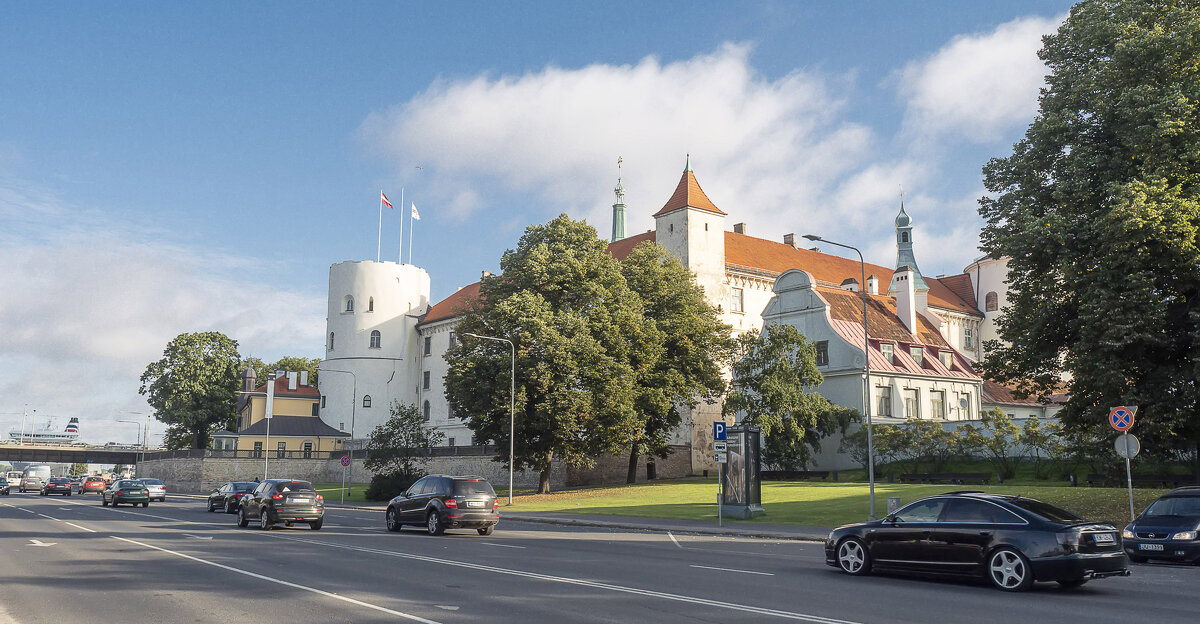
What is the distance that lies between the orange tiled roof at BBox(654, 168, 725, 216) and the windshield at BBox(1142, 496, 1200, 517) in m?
53.6

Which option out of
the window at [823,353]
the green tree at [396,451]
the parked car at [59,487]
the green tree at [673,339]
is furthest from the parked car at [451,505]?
the parked car at [59,487]

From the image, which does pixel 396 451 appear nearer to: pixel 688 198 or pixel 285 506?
pixel 285 506

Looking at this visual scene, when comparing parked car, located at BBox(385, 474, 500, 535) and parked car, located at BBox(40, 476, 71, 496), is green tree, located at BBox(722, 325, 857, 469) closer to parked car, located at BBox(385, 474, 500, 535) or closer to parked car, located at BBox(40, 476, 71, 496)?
parked car, located at BBox(385, 474, 500, 535)

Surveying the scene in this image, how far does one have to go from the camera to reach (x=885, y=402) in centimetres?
5653

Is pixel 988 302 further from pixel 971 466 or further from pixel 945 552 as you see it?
pixel 945 552

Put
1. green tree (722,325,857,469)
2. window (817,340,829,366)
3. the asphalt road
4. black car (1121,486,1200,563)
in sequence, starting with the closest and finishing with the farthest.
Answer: the asphalt road → black car (1121,486,1200,563) → green tree (722,325,857,469) → window (817,340,829,366)

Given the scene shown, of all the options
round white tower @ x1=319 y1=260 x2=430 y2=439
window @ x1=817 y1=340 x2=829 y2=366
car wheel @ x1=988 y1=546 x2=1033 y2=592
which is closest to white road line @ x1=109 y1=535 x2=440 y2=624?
car wheel @ x1=988 y1=546 x2=1033 y2=592

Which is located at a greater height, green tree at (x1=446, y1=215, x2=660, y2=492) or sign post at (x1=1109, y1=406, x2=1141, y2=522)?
green tree at (x1=446, y1=215, x2=660, y2=492)

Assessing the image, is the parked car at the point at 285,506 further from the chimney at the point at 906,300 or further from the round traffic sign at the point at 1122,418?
the chimney at the point at 906,300

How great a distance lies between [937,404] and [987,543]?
4848 centimetres

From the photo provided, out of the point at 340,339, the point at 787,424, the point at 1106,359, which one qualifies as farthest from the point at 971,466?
the point at 340,339

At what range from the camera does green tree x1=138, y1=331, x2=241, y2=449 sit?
96438mm

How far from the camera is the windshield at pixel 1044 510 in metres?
13.5

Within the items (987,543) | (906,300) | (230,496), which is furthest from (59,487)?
(987,543)
